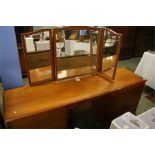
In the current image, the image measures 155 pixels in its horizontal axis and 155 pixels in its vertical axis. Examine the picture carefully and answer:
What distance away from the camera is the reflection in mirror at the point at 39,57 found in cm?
157

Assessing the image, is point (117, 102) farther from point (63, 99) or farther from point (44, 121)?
point (44, 121)

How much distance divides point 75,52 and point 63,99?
56 cm

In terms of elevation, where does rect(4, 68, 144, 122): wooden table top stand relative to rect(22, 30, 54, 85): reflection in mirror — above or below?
below

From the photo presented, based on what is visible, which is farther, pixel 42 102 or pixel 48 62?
pixel 48 62

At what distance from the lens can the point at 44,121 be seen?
4.77 ft

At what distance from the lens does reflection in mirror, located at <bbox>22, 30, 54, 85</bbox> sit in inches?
61.7

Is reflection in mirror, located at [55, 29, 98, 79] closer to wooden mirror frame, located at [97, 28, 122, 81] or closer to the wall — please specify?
wooden mirror frame, located at [97, 28, 122, 81]

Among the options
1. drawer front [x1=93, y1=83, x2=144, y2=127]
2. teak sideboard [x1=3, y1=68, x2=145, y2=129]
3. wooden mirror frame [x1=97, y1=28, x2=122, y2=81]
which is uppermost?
wooden mirror frame [x1=97, y1=28, x2=122, y2=81]

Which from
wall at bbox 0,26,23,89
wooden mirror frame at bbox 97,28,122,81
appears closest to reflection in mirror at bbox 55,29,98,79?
wooden mirror frame at bbox 97,28,122,81

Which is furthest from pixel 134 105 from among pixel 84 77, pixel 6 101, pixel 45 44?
pixel 6 101
